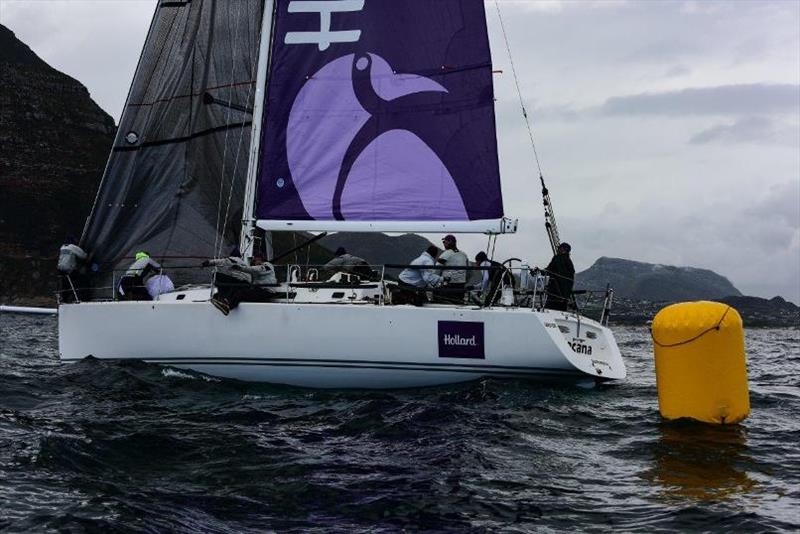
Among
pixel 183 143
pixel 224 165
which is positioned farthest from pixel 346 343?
pixel 183 143

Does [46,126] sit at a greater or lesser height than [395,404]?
greater

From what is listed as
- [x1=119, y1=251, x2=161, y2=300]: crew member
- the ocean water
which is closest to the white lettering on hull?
the ocean water

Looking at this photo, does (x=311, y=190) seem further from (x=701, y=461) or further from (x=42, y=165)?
(x=42, y=165)

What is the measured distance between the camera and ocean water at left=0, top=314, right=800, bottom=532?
6.95 meters

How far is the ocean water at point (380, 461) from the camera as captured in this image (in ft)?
22.8

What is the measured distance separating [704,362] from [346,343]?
17.3 feet

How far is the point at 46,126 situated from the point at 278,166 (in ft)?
340

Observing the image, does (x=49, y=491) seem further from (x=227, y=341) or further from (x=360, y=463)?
(x=227, y=341)

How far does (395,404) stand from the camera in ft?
38.8

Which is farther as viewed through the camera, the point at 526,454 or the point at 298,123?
the point at 298,123

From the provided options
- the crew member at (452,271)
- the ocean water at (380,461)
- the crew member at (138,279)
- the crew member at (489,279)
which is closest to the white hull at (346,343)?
the ocean water at (380,461)

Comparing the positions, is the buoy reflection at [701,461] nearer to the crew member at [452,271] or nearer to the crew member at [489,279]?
the crew member at [489,279]

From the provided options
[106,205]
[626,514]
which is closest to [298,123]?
[106,205]

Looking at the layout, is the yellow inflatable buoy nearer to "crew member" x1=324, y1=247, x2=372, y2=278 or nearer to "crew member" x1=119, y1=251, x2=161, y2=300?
"crew member" x1=324, y1=247, x2=372, y2=278
